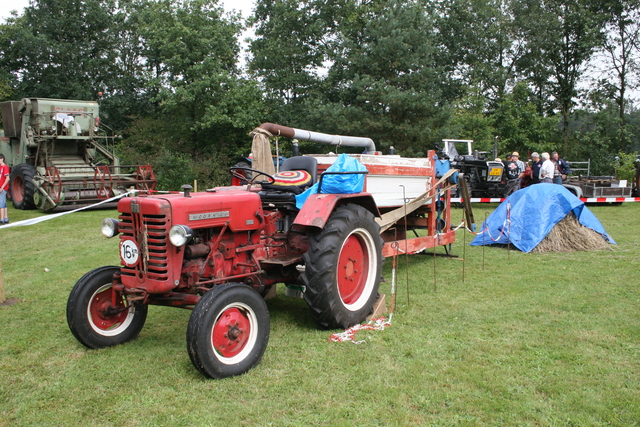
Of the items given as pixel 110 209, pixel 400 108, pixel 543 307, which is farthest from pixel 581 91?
pixel 543 307

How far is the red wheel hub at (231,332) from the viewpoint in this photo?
138 inches

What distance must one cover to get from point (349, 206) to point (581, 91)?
29236mm

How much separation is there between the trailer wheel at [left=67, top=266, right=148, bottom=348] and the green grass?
4.3 inches

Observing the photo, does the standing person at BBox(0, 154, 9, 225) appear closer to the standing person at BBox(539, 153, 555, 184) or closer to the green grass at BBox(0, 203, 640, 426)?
the green grass at BBox(0, 203, 640, 426)

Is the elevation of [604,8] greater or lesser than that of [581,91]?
greater

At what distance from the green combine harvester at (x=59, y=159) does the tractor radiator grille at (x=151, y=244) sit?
380 inches

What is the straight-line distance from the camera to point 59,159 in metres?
14.5

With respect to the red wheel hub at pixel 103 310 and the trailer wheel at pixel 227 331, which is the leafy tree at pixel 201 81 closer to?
the red wheel hub at pixel 103 310

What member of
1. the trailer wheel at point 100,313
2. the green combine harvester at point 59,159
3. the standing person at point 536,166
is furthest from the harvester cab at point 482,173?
the trailer wheel at point 100,313

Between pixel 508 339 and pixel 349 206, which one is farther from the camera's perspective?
pixel 349 206

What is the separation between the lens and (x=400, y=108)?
64.8 ft

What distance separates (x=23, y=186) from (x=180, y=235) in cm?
1223

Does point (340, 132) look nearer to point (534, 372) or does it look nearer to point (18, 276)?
point (18, 276)

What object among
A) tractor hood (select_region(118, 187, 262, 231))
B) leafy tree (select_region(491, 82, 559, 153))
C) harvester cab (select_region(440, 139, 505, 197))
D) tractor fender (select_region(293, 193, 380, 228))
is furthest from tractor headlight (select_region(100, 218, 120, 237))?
leafy tree (select_region(491, 82, 559, 153))
